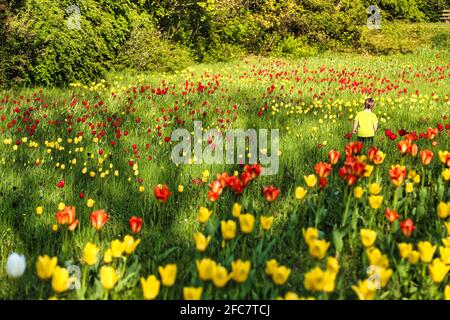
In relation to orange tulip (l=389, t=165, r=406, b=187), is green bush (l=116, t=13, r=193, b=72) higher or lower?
higher

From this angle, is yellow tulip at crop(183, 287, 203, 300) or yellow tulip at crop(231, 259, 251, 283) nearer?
yellow tulip at crop(183, 287, 203, 300)

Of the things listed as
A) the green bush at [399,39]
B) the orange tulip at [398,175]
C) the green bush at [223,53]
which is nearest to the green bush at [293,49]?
the green bush at [223,53]

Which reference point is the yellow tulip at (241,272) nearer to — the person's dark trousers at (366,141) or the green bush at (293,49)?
the person's dark trousers at (366,141)

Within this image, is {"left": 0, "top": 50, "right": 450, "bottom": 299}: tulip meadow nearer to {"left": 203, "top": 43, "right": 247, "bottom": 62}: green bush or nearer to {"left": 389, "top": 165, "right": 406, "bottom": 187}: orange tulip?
{"left": 389, "top": 165, "right": 406, "bottom": 187}: orange tulip

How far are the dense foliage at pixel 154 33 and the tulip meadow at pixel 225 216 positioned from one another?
119 inches

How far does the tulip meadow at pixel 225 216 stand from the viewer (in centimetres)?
207

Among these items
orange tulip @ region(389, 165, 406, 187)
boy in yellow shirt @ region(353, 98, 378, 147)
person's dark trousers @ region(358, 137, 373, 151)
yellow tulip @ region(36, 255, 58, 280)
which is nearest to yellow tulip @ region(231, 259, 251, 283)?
yellow tulip @ region(36, 255, 58, 280)

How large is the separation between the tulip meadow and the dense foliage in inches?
119

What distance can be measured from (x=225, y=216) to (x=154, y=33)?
38.1ft

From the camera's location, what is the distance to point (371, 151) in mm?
3275

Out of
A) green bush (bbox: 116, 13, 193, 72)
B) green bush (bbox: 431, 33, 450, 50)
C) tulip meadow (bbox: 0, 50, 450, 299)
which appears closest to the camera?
tulip meadow (bbox: 0, 50, 450, 299)

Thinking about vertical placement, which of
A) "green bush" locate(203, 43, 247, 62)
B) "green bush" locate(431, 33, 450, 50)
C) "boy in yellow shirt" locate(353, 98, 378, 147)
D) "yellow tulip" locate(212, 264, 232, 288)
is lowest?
"yellow tulip" locate(212, 264, 232, 288)

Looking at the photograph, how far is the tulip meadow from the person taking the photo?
2.07m
